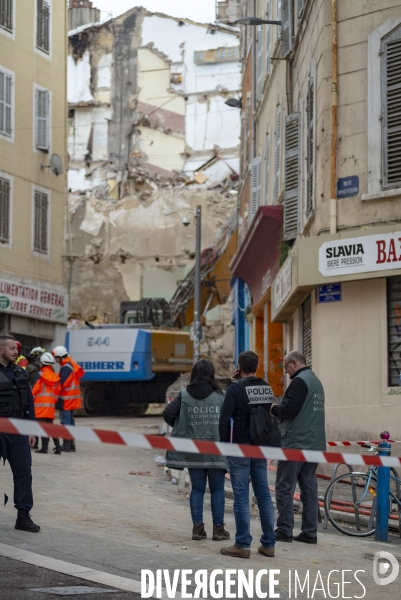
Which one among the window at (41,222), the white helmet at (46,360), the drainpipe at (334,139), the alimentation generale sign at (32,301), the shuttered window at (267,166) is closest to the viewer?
the drainpipe at (334,139)

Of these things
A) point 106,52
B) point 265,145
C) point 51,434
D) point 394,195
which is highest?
point 106,52

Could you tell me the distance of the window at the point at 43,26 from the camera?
31828mm

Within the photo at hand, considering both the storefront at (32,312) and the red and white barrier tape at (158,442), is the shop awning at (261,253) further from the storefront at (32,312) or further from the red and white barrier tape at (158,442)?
the red and white barrier tape at (158,442)

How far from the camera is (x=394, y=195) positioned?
13.8 metres

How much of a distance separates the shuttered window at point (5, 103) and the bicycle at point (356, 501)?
21.2 meters

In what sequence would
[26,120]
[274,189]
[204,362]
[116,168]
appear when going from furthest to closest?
[116,168] < [26,120] < [274,189] < [204,362]

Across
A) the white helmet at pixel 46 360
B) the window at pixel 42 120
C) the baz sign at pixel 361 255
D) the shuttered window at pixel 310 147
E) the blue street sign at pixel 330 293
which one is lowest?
the white helmet at pixel 46 360

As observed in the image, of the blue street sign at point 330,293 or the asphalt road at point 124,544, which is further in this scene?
the blue street sign at point 330,293

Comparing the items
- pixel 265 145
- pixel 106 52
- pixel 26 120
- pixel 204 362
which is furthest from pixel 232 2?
pixel 204 362

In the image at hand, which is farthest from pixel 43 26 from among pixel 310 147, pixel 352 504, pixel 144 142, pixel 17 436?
pixel 144 142

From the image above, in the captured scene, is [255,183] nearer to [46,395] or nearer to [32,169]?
[32,169]

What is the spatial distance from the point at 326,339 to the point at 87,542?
698cm

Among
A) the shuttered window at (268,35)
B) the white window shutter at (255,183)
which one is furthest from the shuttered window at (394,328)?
the white window shutter at (255,183)

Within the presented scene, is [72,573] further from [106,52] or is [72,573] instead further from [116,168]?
[106,52]
